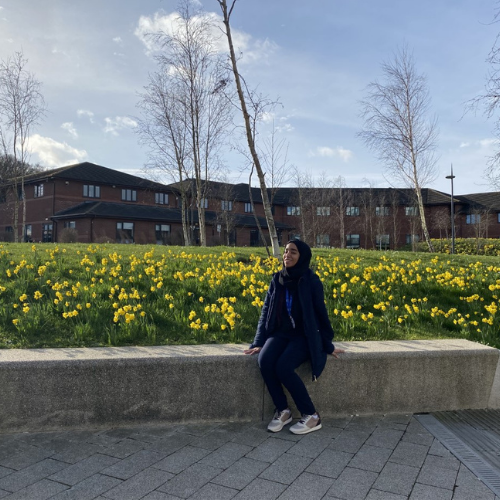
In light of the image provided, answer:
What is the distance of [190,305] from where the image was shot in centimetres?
593

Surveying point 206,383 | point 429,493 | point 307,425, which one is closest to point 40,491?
point 206,383

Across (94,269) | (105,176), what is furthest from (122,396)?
(105,176)

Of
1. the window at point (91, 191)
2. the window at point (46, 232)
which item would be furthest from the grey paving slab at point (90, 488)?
the window at point (91, 191)

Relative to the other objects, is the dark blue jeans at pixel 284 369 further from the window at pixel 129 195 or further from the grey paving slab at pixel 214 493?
the window at pixel 129 195

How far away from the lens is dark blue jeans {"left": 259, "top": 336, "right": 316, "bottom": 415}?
A: 13.0 feet

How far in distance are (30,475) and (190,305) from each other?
305 centimetres

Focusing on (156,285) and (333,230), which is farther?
(333,230)

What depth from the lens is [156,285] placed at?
6500 mm

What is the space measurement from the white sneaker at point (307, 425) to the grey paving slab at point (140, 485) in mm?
1234

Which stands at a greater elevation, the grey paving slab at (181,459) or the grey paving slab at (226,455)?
the grey paving slab at (181,459)

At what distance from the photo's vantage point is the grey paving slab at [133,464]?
314 cm

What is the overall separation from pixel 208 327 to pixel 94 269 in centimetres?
327

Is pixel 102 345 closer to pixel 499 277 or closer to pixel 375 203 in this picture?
pixel 499 277

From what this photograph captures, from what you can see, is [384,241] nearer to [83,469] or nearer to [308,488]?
[308,488]
